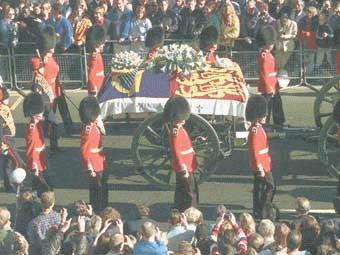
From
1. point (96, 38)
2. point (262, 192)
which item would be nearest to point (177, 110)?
point (262, 192)

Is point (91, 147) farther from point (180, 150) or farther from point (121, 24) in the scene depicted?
point (121, 24)

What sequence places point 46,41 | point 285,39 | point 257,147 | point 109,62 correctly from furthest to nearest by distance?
point 285,39
point 109,62
point 46,41
point 257,147

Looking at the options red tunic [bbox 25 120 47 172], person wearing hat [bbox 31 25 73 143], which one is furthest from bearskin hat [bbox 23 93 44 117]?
person wearing hat [bbox 31 25 73 143]

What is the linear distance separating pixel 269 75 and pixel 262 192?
3.47 meters

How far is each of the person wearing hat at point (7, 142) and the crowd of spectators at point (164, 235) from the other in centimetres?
298

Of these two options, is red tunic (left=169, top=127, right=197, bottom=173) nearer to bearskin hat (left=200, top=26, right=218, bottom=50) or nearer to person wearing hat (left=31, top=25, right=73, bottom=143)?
bearskin hat (left=200, top=26, right=218, bottom=50)

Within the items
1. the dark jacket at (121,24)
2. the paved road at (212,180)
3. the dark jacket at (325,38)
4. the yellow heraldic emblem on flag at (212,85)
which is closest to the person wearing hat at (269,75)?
the paved road at (212,180)

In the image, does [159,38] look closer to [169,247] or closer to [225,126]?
[225,126]

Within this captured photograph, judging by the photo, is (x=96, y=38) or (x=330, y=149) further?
(x=96, y=38)

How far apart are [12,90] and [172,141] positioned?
751cm

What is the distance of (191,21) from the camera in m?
20.6

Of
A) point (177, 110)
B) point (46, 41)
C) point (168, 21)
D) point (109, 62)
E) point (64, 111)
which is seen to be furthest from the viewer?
point (168, 21)

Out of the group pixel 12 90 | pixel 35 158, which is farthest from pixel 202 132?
pixel 12 90

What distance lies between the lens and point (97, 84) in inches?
680
